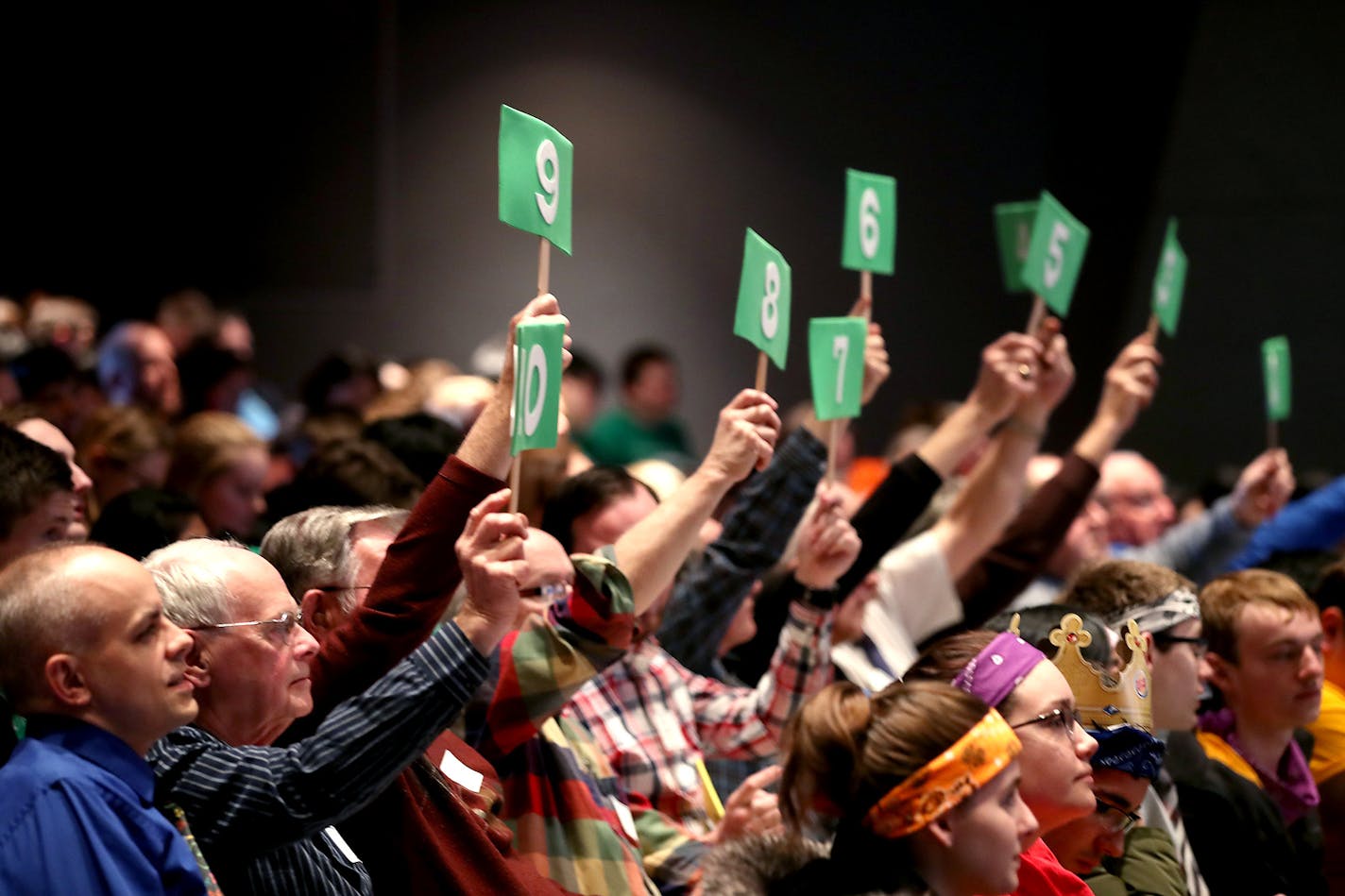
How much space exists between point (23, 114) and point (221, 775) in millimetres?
7507

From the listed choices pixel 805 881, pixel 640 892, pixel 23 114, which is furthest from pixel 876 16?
pixel 805 881

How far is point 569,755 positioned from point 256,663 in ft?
2.32

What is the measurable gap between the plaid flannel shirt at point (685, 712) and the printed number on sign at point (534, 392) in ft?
2.51

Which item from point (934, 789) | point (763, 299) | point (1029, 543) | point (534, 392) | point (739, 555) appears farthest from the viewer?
point (1029, 543)

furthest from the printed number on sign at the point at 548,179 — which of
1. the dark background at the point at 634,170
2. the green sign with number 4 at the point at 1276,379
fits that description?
the dark background at the point at 634,170

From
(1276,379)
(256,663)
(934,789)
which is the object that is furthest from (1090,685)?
(1276,379)

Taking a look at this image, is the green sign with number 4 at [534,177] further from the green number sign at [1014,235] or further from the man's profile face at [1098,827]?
the green number sign at [1014,235]

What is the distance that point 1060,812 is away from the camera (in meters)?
2.35

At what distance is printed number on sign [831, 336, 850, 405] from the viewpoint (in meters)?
3.35

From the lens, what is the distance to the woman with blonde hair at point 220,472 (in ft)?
14.2

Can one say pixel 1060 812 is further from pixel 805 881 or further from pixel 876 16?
pixel 876 16

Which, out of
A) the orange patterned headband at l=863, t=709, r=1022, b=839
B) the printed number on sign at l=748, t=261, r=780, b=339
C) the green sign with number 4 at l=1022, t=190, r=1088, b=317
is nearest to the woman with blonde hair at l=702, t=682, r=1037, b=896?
the orange patterned headband at l=863, t=709, r=1022, b=839

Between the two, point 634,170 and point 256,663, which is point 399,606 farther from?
point 634,170

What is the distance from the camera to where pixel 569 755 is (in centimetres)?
270
